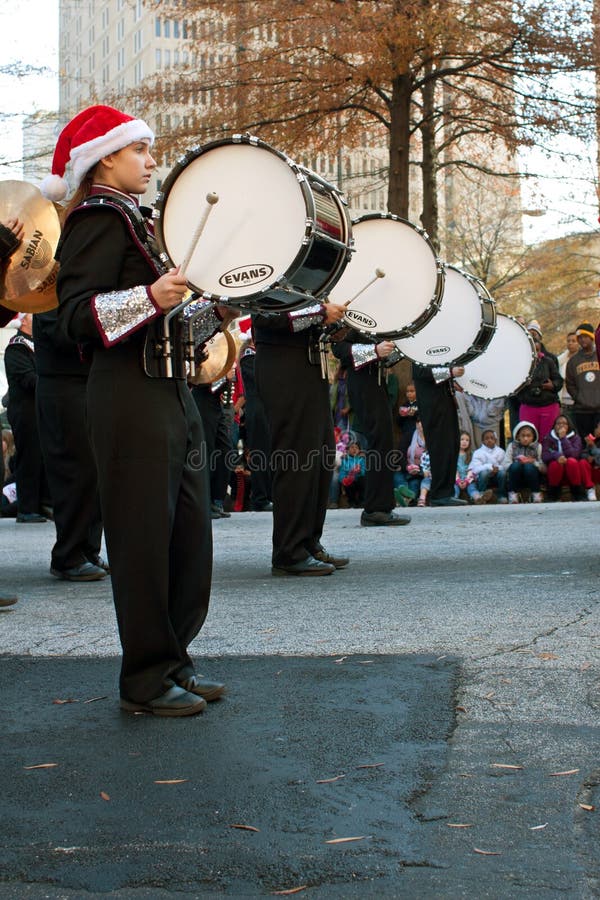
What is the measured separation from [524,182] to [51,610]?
18113 mm

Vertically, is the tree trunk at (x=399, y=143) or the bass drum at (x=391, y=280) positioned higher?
the tree trunk at (x=399, y=143)

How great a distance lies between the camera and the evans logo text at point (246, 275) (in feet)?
15.6

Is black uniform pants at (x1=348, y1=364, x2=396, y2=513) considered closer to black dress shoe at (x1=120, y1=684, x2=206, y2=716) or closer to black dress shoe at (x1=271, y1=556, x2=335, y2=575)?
black dress shoe at (x1=271, y1=556, x2=335, y2=575)

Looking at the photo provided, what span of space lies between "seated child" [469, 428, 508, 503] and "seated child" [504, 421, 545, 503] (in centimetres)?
15

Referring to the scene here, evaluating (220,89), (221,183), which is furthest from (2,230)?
(220,89)

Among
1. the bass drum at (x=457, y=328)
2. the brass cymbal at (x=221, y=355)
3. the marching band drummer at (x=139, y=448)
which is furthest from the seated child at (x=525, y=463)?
the marching band drummer at (x=139, y=448)

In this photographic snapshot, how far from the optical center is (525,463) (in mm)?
15367

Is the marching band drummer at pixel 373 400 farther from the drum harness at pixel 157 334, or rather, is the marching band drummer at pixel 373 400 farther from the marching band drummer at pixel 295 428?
the drum harness at pixel 157 334

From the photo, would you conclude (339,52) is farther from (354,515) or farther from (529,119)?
(354,515)

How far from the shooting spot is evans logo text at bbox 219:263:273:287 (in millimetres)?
4762

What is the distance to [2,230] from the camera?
634cm

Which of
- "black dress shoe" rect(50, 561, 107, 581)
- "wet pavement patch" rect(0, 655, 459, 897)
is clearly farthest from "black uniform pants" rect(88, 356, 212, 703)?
"black dress shoe" rect(50, 561, 107, 581)

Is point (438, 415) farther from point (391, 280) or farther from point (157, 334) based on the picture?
point (157, 334)

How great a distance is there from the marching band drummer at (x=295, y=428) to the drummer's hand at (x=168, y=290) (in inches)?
138
